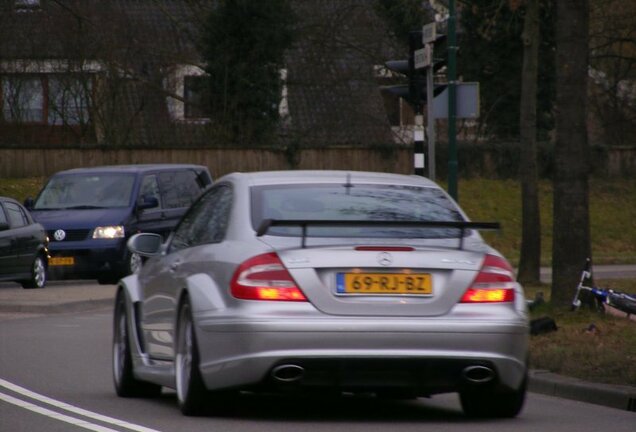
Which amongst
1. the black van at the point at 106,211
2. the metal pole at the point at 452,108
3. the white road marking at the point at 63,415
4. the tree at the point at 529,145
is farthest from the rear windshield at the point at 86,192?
the white road marking at the point at 63,415

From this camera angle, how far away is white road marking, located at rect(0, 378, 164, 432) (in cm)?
898

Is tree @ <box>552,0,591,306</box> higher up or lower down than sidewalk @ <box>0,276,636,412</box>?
higher up

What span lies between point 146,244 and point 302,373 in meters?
2.47

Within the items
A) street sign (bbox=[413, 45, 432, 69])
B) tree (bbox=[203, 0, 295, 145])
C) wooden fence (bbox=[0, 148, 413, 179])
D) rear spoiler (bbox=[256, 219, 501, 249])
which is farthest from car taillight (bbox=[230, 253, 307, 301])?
tree (bbox=[203, 0, 295, 145])

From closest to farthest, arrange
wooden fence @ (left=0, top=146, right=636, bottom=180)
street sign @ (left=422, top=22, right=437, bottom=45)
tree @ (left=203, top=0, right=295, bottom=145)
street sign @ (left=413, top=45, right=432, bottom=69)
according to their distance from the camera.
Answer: street sign @ (left=413, top=45, right=432, bottom=69), street sign @ (left=422, top=22, right=437, bottom=45), wooden fence @ (left=0, top=146, right=636, bottom=180), tree @ (left=203, top=0, right=295, bottom=145)

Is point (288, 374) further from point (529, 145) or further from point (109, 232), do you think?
point (109, 232)

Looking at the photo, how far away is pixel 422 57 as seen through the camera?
66.1ft

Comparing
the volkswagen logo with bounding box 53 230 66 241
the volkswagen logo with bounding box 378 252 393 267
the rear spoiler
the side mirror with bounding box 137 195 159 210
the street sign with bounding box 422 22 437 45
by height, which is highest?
the street sign with bounding box 422 22 437 45

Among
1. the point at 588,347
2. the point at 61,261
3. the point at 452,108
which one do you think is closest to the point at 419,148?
the point at 452,108

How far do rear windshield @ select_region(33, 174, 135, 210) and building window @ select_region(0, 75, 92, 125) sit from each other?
56.9ft

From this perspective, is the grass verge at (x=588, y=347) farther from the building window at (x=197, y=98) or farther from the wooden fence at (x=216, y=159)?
the building window at (x=197, y=98)

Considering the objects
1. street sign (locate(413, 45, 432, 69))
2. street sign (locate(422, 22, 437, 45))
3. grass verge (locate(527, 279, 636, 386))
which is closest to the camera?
grass verge (locate(527, 279, 636, 386))

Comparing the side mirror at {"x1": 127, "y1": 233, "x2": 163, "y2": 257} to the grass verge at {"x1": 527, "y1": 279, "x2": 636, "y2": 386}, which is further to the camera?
the grass verge at {"x1": 527, "y1": 279, "x2": 636, "y2": 386}

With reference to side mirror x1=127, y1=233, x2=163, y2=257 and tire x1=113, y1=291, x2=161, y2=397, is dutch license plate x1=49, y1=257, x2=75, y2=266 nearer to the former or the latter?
tire x1=113, y1=291, x2=161, y2=397
